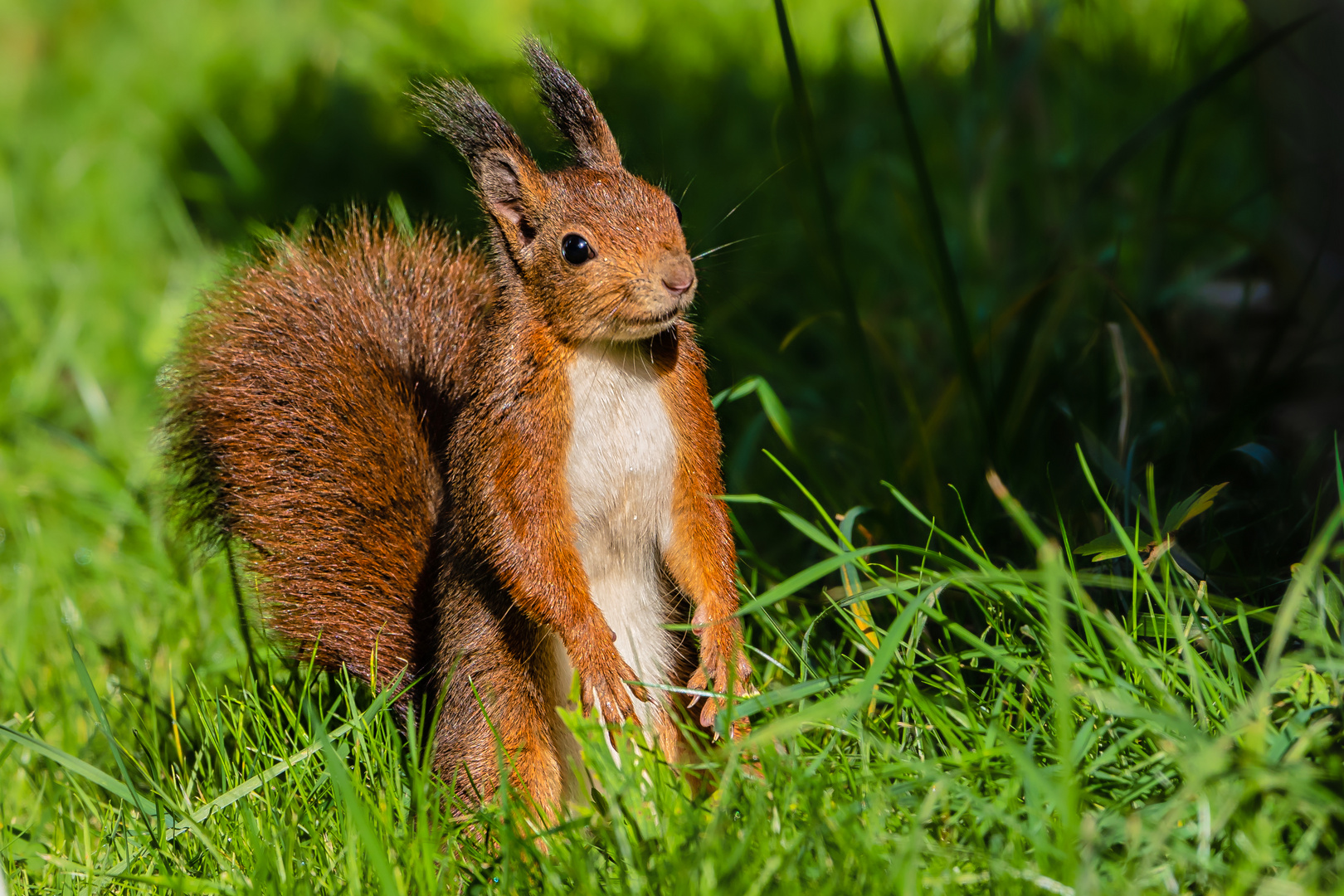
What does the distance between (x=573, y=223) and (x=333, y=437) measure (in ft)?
2.26

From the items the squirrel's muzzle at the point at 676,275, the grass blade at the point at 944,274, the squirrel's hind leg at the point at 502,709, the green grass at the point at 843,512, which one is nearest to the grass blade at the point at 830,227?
the green grass at the point at 843,512

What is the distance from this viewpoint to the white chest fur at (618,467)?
1.87 m

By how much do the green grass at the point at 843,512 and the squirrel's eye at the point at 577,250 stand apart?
16.1 inches

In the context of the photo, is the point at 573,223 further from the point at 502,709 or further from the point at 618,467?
the point at 502,709

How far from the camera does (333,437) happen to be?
2.23 meters

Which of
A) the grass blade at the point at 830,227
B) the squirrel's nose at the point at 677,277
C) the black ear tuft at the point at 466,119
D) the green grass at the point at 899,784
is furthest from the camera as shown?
the grass blade at the point at 830,227

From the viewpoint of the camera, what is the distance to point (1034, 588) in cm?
189

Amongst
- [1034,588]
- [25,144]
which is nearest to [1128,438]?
[1034,588]

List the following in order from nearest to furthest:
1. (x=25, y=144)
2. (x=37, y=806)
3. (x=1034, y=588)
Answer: (x=1034, y=588) → (x=37, y=806) → (x=25, y=144)

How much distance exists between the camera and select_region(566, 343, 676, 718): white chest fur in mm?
1871

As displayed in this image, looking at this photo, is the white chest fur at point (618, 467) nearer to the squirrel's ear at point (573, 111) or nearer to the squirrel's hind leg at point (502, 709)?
the squirrel's hind leg at point (502, 709)

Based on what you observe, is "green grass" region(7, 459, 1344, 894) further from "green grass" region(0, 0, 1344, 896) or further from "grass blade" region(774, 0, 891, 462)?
"grass blade" region(774, 0, 891, 462)

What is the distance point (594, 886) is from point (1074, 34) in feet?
9.76

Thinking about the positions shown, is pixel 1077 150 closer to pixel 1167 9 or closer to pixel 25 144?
Answer: pixel 1167 9
